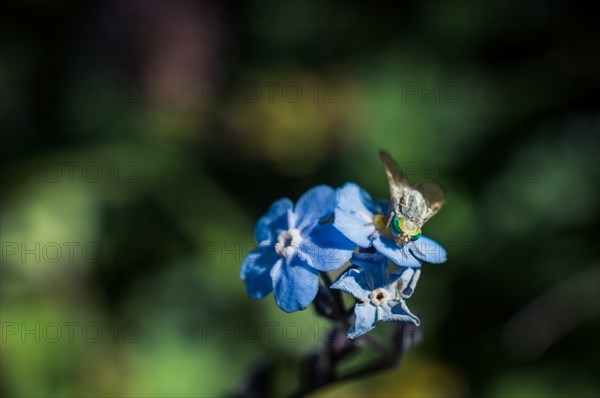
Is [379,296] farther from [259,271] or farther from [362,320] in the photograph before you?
[259,271]

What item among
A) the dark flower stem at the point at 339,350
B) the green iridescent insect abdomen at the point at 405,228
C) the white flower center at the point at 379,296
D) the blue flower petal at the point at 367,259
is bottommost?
the dark flower stem at the point at 339,350

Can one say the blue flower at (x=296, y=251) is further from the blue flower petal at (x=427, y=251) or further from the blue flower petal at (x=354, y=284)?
the blue flower petal at (x=427, y=251)

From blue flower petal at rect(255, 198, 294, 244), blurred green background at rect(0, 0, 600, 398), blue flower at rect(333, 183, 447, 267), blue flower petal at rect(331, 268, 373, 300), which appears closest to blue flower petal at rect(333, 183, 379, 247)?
blue flower at rect(333, 183, 447, 267)

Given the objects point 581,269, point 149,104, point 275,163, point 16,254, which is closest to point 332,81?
point 275,163

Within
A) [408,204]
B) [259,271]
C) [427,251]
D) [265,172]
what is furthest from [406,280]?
[265,172]

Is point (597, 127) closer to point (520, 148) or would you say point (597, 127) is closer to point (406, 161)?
point (520, 148)

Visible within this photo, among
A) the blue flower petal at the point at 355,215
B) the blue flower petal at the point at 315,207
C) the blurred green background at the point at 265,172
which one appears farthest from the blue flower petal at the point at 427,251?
the blurred green background at the point at 265,172

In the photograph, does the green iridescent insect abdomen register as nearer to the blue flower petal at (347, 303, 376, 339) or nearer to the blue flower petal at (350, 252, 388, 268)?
the blue flower petal at (350, 252, 388, 268)
